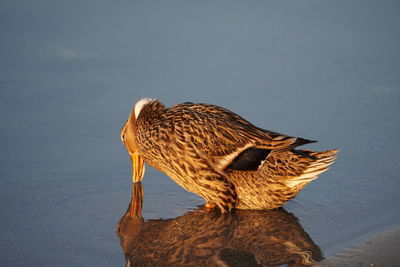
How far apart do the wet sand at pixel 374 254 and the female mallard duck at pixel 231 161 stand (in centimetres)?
102

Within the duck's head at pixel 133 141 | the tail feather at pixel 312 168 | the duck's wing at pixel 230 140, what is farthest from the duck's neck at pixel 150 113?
the tail feather at pixel 312 168

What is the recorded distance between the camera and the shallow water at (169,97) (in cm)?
548

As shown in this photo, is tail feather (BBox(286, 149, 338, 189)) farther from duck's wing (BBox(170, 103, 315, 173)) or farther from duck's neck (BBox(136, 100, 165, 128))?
duck's neck (BBox(136, 100, 165, 128))

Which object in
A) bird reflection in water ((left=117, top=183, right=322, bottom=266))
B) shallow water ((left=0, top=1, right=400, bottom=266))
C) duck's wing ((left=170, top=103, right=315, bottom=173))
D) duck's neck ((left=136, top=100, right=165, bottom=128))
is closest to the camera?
bird reflection in water ((left=117, top=183, right=322, bottom=266))

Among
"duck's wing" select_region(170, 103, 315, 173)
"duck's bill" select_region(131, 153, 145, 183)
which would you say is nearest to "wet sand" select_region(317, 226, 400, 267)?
"duck's wing" select_region(170, 103, 315, 173)

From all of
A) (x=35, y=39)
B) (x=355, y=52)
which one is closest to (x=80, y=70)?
(x=35, y=39)

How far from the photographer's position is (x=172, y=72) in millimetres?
8273

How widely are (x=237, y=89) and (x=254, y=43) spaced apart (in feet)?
4.67

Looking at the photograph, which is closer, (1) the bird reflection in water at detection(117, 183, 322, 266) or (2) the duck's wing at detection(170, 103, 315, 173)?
(1) the bird reflection in water at detection(117, 183, 322, 266)

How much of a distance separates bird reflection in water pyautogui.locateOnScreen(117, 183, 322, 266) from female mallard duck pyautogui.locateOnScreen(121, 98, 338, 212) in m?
0.18

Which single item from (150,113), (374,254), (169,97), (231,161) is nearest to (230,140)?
(231,161)

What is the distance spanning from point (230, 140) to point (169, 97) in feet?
6.85

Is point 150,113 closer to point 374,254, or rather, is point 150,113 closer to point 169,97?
point 169,97

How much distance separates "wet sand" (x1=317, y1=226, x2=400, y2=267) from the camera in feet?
14.4
